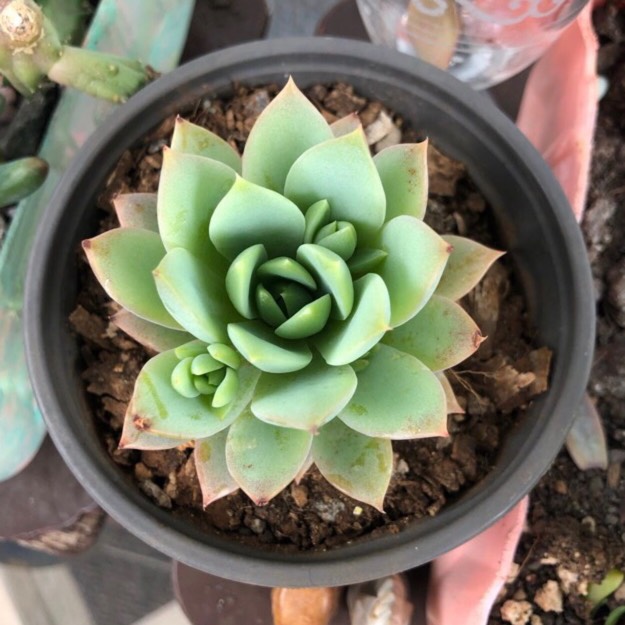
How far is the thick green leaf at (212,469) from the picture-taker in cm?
57

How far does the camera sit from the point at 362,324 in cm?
47

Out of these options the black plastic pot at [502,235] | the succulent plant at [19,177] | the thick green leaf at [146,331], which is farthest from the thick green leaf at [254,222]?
the succulent plant at [19,177]

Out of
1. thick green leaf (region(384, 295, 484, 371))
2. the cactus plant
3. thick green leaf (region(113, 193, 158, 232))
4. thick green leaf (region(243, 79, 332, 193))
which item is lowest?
thick green leaf (region(384, 295, 484, 371))

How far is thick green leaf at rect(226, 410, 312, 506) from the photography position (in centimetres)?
53

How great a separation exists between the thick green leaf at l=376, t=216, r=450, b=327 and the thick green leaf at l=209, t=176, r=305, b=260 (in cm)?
7

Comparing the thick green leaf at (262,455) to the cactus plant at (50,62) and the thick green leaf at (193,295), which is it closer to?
the thick green leaf at (193,295)

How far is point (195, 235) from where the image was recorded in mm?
534

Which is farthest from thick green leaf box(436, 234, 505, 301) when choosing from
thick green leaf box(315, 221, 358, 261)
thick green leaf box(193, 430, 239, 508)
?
thick green leaf box(193, 430, 239, 508)

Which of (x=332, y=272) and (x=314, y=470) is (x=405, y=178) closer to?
(x=332, y=272)

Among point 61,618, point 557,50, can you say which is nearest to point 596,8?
point 557,50

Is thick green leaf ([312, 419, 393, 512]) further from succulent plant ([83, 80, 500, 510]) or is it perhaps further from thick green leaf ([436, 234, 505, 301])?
thick green leaf ([436, 234, 505, 301])

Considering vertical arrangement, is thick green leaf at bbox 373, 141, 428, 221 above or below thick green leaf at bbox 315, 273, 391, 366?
above

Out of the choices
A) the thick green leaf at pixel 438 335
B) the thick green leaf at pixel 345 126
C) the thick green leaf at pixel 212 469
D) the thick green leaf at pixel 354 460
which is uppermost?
the thick green leaf at pixel 345 126

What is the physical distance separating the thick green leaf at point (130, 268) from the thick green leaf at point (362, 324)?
14 cm
